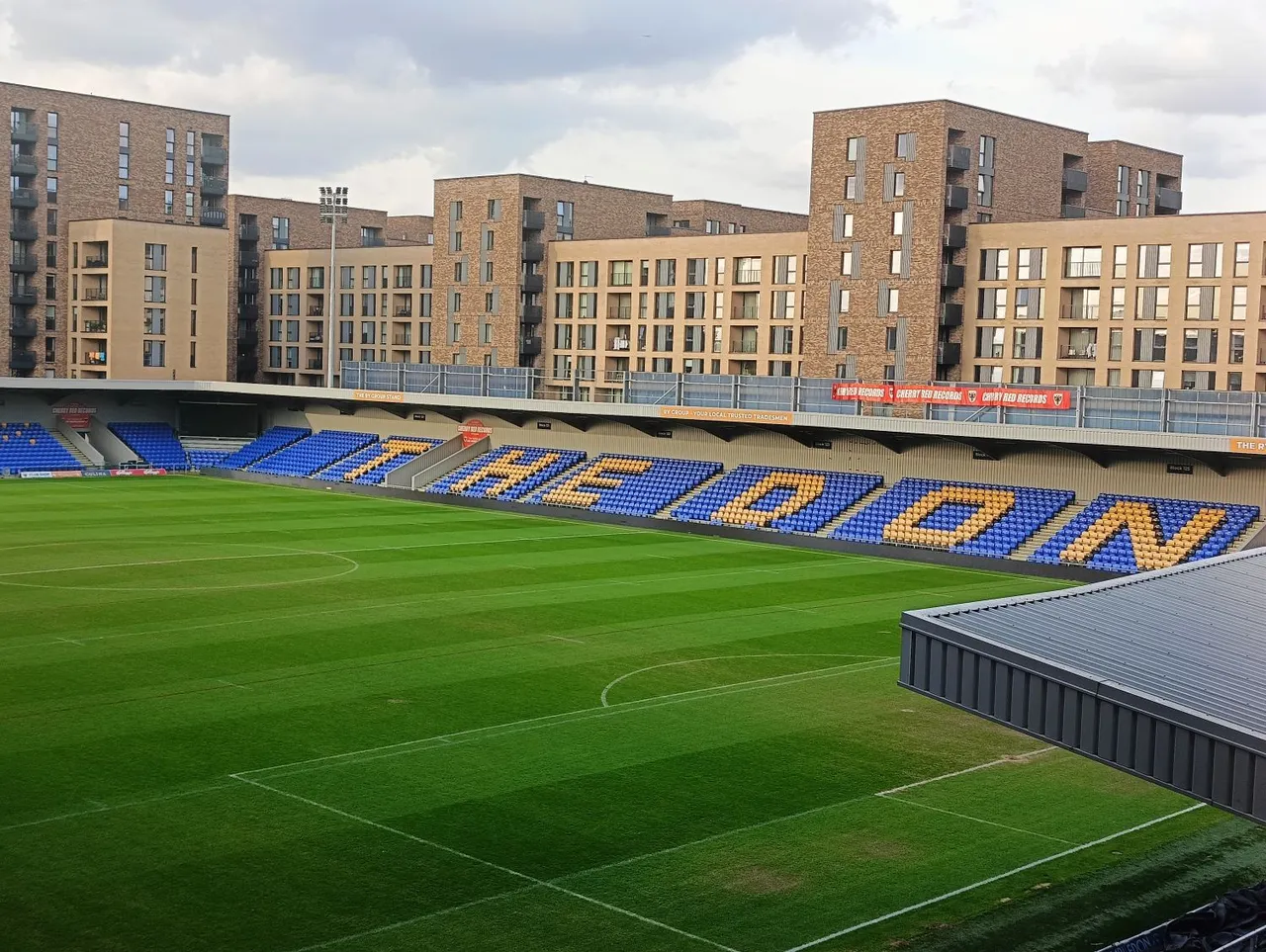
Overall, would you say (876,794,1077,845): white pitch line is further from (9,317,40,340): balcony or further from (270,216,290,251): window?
(270,216,290,251): window

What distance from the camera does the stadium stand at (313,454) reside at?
7981 cm

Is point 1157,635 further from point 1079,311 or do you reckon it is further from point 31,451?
point 31,451

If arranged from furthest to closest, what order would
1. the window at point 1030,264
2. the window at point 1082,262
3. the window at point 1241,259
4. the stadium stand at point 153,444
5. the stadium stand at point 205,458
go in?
1. the stadium stand at point 205,458
2. the stadium stand at point 153,444
3. the window at point 1030,264
4. the window at point 1082,262
5. the window at point 1241,259

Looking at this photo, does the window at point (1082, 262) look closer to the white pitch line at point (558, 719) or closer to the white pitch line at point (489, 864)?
the white pitch line at point (558, 719)

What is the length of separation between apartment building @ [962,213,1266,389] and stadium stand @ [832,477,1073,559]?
39.5 feet

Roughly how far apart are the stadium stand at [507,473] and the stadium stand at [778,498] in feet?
31.3

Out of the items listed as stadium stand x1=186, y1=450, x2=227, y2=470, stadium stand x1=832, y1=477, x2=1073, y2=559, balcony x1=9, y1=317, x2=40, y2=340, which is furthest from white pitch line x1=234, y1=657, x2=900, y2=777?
balcony x1=9, y1=317, x2=40, y2=340

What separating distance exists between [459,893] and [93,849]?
16.8 feet

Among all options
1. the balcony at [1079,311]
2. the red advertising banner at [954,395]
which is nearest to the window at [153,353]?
the red advertising banner at [954,395]

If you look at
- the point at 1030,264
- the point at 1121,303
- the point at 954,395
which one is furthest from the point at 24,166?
the point at 1121,303

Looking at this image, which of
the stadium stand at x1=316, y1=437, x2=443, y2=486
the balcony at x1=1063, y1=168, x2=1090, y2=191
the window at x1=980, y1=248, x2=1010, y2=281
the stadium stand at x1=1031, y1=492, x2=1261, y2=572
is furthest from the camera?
the balcony at x1=1063, y1=168, x2=1090, y2=191

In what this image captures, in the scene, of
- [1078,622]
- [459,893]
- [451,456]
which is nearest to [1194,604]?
[1078,622]

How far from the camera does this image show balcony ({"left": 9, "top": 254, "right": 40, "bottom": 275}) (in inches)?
3711

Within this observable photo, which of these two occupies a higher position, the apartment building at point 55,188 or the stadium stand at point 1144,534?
the apartment building at point 55,188
